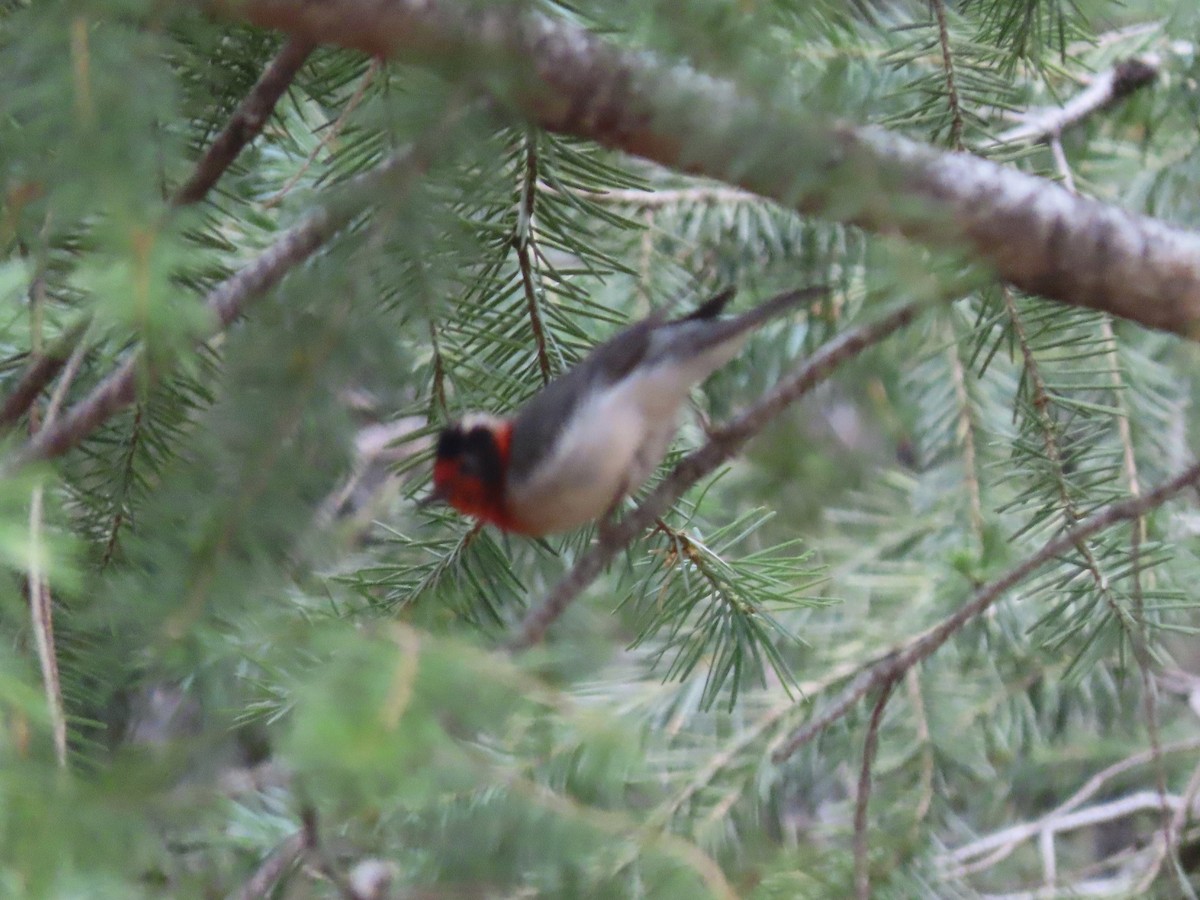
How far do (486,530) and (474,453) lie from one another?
140mm

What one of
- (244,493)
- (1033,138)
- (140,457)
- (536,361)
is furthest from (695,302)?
(244,493)

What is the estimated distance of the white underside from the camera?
1213mm

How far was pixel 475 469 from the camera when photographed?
1219 mm

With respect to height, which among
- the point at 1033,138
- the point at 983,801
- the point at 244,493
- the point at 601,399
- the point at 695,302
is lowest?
the point at 983,801

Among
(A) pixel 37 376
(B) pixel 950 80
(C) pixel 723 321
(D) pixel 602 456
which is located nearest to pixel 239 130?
(A) pixel 37 376

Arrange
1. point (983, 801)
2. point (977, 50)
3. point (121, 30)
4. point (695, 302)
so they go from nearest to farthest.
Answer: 1. point (121, 30)
2. point (977, 50)
3. point (695, 302)
4. point (983, 801)

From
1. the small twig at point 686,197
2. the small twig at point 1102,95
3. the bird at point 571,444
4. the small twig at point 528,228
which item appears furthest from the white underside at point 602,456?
the small twig at point 1102,95

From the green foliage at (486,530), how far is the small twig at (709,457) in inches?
2.4

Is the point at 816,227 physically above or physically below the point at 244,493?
below

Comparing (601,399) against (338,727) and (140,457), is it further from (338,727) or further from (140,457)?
(338,727)

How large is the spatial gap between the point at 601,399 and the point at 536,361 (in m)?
0.09

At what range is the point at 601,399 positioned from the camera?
1242 mm

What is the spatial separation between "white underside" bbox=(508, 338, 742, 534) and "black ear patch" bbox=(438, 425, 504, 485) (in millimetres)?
34

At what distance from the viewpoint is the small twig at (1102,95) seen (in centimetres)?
175
